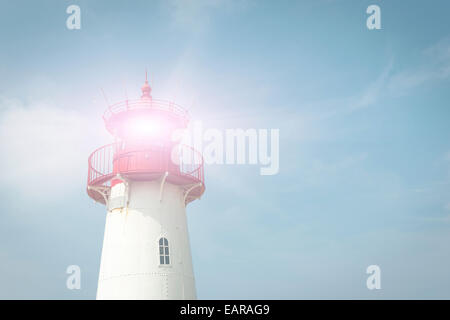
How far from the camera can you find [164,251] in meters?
31.7

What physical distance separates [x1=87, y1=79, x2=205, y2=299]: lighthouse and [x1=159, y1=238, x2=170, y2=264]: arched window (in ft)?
0.17

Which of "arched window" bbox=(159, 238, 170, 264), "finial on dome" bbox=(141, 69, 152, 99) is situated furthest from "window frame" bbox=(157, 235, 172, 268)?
"finial on dome" bbox=(141, 69, 152, 99)

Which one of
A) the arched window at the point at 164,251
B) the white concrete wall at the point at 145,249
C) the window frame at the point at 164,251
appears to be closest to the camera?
the white concrete wall at the point at 145,249

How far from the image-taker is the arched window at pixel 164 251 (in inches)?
1241

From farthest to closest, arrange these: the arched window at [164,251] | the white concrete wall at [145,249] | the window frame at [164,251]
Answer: the arched window at [164,251] → the window frame at [164,251] → the white concrete wall at [145,249]

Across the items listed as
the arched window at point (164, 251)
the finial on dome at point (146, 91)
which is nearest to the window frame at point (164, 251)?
the arched window at point (164, 251)

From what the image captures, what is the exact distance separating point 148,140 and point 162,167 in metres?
1.88

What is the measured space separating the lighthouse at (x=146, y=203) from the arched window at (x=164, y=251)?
5cm

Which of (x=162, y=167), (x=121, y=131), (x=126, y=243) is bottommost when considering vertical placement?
(x=126, y=243)

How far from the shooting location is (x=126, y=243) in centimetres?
3167

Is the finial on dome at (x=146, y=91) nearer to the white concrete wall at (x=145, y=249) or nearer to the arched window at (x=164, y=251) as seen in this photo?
the white concrete wall at (x=145, y=249)

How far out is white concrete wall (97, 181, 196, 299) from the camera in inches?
1216
